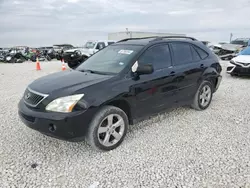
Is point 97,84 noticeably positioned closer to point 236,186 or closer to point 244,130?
point 236,186

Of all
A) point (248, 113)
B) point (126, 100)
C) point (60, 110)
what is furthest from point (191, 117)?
point (60, 110)

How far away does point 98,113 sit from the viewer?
303 cm

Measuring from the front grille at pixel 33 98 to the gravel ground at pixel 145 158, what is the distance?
0.73 meters

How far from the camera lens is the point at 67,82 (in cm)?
327

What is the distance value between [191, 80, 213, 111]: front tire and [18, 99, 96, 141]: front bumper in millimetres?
2658

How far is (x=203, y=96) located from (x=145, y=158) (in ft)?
8.24

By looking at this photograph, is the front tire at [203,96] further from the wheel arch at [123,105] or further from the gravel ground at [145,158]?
the wheel arch at [123,105]

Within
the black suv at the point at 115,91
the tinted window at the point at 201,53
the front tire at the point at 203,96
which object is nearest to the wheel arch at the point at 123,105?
the black suv at the point at 115,91

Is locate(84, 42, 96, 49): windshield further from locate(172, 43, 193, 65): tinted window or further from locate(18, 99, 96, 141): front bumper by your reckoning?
locate(18, 99, 96, 141): front bumper

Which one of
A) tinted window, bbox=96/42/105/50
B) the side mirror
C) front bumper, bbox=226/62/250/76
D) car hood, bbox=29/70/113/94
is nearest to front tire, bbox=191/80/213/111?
the side mirror

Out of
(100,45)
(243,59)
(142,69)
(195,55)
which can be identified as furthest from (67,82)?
(100,45)

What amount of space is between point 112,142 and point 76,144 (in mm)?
608

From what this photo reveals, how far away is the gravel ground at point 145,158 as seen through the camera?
2.61m

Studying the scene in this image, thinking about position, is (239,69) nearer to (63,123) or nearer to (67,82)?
(67,82)
